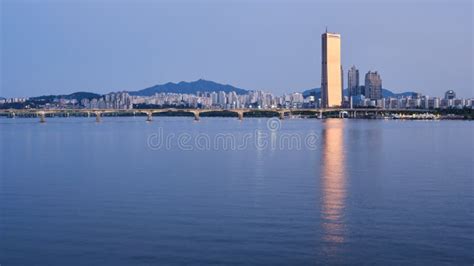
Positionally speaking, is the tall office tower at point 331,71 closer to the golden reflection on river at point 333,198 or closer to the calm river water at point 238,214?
the golden reflection on river at point 333,198

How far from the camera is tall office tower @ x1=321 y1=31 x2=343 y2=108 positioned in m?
141

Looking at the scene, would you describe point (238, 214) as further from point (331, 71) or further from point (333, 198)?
point (331, 71)

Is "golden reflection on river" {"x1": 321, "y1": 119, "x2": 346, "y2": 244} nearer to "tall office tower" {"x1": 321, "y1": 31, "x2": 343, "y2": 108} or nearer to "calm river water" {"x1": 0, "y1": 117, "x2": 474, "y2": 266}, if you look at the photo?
"calm river water" {"x1": 0, "y1": 117, "x2": 474, "y2": 266}

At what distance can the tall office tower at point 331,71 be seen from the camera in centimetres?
14100

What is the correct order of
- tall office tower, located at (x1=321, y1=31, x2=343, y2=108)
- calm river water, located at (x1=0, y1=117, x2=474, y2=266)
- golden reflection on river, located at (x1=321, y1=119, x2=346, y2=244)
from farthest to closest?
tall office tower, located at (x1=321, y1=31, x2=343, y2=108), golden reflection on river, located at (x1=321, y1=119, x2=346, y2=244), calm river water, located at (x1=0, y1=117, x2=474, y2=266)

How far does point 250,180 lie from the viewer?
17953mm

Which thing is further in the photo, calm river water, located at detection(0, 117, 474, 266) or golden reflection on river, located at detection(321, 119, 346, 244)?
golden reflection on river, located at detection(321, 119, 346, 244)

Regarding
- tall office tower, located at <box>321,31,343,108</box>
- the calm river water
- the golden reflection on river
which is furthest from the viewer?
tall office tower, located at <box>321,31,343,108</box>

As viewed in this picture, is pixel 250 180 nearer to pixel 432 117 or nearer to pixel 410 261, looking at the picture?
pixel 410 261

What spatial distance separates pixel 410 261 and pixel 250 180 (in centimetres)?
926

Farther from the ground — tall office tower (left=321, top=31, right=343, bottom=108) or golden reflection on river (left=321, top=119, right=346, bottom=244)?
tall office tower (left=321, top=31, right=343, bottom=108)

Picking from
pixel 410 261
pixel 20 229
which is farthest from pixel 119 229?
pixel 410 261

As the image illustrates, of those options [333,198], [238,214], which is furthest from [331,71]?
[238,214]

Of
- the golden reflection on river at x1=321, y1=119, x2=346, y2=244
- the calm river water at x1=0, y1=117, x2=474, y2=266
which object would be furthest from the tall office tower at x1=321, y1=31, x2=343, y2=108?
the calm river water at x1=0, y1=117, x2=474, y2=266
